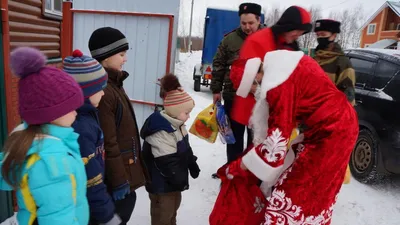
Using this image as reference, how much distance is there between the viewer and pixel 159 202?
103 inches

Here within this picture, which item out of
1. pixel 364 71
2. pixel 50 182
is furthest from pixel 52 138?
pixel 364 71

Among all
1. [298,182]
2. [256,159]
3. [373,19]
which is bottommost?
[298,182]

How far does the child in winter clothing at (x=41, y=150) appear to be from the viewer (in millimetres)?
1339

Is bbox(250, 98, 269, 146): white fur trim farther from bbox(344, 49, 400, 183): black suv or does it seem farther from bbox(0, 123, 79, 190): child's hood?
bbox(344, 49, 400, 183): black suv

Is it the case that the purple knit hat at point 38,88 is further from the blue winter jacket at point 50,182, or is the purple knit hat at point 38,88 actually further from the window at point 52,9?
the window at point 52,9

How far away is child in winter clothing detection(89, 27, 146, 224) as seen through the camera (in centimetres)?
194

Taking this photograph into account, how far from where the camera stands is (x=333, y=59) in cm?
352

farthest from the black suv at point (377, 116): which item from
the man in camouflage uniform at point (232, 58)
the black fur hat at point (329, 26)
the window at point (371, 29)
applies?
the window at point (371, 29)

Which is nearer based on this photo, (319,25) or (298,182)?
(298,182)

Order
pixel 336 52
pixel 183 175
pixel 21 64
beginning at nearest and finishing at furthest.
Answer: pixel 21 64 < pixel 183 175 < pixel 336 52

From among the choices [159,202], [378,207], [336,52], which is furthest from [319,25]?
[159,202]

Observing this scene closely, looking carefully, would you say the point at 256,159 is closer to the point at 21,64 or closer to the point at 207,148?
the point at 21,64

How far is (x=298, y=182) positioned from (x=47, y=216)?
1.37 m

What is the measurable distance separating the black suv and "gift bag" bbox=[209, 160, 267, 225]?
7.95ft
